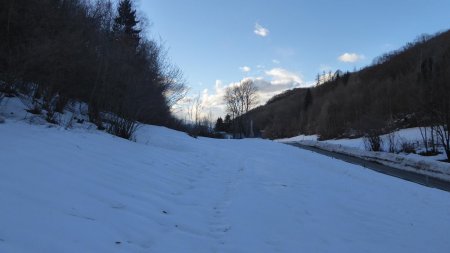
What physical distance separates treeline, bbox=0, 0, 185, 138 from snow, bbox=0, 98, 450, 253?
3.66 metres

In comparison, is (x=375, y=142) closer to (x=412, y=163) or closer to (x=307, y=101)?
(x=412, y=163)

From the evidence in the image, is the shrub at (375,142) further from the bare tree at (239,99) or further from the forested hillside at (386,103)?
the bare tree at (239,99)

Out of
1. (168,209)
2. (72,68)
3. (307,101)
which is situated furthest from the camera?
(307,101)

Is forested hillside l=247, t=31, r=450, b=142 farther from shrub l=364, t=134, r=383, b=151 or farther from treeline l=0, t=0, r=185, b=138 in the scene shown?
treeline l=0, t=0, r=185, b=138

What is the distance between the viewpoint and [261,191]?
8.76 metres

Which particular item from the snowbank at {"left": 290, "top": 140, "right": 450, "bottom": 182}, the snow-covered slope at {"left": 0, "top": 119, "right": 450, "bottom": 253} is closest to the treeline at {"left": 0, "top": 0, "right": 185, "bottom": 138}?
the snow-covered slope at {"left": 0, "top": 119, "right": 450, "bottom": 253}

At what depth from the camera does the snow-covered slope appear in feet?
13.6

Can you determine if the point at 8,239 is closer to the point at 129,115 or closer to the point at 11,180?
the point at 11,180

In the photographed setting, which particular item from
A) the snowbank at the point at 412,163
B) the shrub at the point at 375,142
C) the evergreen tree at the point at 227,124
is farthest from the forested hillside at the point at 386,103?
the evergreen tree at the point at 227,124

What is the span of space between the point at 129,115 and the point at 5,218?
11.1 metres

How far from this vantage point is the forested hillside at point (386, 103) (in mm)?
27092

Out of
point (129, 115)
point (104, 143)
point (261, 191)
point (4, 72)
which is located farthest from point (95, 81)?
point (261, 191)

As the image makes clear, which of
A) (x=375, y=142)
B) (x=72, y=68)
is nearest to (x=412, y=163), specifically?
(x=375, y=142)

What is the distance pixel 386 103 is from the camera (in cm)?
6612
